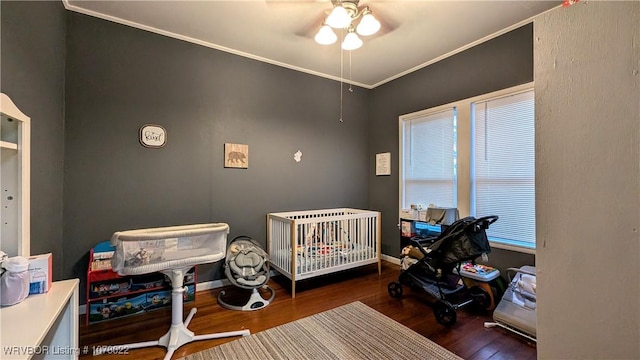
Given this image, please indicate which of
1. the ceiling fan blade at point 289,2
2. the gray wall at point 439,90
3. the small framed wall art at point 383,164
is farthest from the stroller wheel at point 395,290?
the ceiling fan blade at point 289,2

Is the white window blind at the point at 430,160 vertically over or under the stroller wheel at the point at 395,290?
over

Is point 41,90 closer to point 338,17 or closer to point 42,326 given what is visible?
point 42,326

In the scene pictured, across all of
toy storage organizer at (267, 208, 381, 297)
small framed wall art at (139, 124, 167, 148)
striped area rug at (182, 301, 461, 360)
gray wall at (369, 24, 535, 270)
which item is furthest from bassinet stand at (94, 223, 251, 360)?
gray wall at (369, 24, 535, 270)

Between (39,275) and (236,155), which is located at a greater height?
(236,155)

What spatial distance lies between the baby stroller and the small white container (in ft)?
Answer: 8.26

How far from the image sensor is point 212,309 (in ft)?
7.80

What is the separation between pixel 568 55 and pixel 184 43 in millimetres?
3055

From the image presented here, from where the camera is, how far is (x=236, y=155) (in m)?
2.96

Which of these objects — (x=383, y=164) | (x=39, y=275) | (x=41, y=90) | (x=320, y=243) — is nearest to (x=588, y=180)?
(x=39, y=275)

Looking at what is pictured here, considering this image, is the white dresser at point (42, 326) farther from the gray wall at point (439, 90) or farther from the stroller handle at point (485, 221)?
the gray wall at point (439, 90)

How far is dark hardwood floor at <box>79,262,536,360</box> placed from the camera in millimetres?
1823

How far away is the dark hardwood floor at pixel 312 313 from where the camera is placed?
182 centimetres

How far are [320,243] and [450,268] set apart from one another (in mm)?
1318

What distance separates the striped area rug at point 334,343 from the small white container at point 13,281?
974 millimetres
